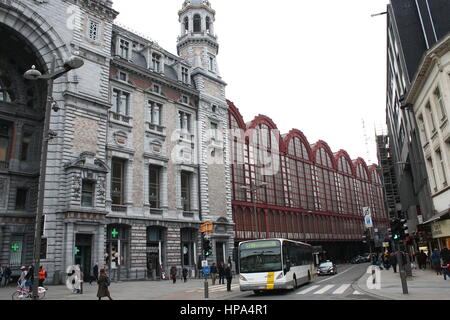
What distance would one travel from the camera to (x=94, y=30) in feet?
111

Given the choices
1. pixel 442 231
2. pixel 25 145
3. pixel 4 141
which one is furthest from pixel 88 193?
pixel 442 231

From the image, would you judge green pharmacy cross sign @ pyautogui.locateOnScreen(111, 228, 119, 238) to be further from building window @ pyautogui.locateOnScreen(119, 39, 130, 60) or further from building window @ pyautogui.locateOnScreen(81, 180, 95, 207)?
building window @ pyautogui.locateOnScreen(119, 39, 130, 60)

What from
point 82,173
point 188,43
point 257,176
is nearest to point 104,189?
point 82,173

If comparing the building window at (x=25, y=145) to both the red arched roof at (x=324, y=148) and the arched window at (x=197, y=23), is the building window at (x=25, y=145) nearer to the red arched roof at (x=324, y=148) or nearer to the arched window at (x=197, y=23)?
the arched window at (x=197, y=23)

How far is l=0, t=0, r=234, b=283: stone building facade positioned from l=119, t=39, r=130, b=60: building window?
11 centimetres

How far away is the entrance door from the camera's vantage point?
94.4 feet

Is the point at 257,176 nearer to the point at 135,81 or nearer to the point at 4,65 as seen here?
the point at 135,81

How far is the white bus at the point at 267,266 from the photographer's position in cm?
1930

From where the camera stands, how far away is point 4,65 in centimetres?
3219

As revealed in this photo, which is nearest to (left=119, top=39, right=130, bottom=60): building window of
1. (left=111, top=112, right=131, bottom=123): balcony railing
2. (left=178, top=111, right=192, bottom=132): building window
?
(left=111, top=112, right=131, bottom=123): balcony railing

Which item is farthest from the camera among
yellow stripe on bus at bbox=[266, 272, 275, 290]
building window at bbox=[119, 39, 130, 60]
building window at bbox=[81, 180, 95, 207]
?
building window at bbox=[119, 39, 130, 60]

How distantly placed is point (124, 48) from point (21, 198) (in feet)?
57.0

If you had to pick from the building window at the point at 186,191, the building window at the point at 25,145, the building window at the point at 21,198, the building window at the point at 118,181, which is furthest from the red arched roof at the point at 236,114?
the building window at the point at 21,198

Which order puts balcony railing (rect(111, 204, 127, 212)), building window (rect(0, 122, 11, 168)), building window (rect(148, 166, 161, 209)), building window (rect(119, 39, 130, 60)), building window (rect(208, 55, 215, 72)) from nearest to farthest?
building window (rect(0, 122, 11, 168))
balcony railing (rect(111, 204, 127, 212))
building window (rect(148, 166, 161, 209))
building window (rect(119, 39, 130, 60))
building window (rect(208, 55, 215, 72))
